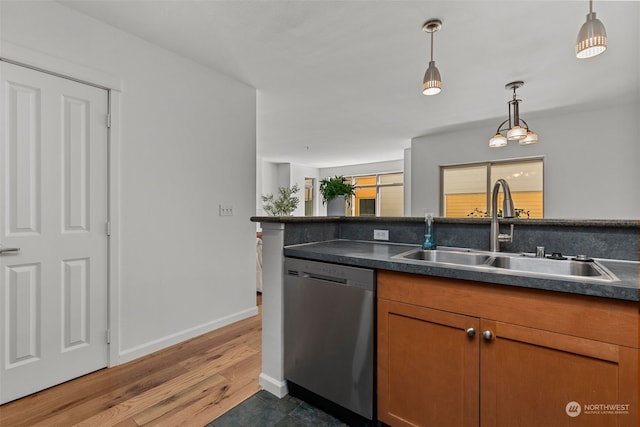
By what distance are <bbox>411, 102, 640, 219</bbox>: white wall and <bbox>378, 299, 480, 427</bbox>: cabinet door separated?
4.37 metres

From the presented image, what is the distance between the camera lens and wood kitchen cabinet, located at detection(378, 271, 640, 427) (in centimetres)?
94

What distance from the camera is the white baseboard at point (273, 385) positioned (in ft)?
5.82

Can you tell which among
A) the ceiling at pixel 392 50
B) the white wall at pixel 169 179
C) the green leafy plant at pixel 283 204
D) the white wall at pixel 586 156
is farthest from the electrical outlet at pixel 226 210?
the white wall at pixel 586 156

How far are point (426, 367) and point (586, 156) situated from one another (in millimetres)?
4659

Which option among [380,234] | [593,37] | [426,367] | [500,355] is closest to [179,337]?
[380,234]

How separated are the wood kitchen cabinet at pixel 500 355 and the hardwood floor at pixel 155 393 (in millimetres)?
1017

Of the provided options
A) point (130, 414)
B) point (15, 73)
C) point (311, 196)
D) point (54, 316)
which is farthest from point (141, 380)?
point (311, 196)

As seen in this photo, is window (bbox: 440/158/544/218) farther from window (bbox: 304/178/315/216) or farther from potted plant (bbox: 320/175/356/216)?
window (bbox: 304/178/315/216)

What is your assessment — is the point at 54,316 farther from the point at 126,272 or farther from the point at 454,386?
the point at 454,386

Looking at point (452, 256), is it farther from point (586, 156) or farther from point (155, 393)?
point (586, 156)

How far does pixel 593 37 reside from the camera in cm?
138

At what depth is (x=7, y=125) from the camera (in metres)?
1.75

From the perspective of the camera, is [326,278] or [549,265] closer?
[549,265]

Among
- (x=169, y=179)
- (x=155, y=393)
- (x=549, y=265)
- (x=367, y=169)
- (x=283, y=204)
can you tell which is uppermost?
(x=367, y=169)
